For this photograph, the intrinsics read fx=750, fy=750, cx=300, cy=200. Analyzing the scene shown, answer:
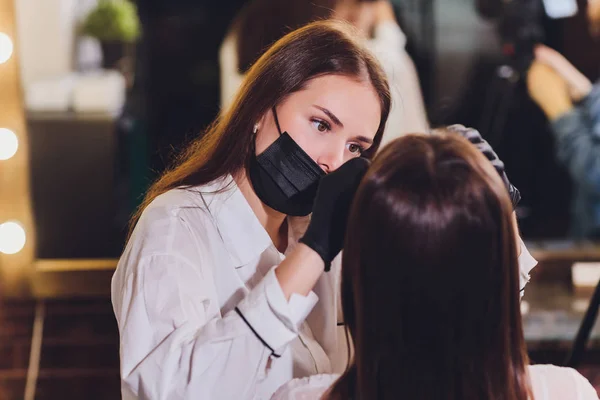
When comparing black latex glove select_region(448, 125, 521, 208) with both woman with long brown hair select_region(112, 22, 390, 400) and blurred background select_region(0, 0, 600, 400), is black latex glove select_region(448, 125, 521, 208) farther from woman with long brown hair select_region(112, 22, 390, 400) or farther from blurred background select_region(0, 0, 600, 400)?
blurred background select_region(0, 0, 600, 400)

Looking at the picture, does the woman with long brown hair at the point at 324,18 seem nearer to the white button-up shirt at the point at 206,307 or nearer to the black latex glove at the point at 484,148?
the white button-up shirt at the point at 206,307

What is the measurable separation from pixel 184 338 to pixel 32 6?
301 cm

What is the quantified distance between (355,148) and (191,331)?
1.60 feet

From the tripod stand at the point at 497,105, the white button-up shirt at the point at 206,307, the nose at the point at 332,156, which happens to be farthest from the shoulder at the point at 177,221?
the tripod stand at the point at 497,105

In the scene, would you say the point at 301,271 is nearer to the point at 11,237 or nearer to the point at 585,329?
the point at 585,329

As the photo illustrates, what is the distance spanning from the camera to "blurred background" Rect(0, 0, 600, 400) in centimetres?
340

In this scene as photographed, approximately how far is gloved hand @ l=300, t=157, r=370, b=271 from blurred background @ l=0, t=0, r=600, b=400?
220 centimetres

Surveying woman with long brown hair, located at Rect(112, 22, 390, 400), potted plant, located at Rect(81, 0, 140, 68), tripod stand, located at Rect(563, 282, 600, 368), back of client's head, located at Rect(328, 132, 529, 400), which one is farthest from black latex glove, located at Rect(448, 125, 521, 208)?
potted plant, located at Rect(81, 0, 140, 68)

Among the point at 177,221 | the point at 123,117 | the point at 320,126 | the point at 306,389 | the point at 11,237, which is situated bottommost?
the point at 11,237

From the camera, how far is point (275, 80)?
4.56 feet

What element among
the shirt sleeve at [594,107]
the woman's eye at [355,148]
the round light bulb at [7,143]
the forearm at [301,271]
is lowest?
the round light bulb at [7,143]

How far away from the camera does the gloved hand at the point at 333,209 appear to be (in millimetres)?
1021

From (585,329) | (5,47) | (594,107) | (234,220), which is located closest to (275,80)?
(234,220)

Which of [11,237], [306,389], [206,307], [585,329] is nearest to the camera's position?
[306,389]
